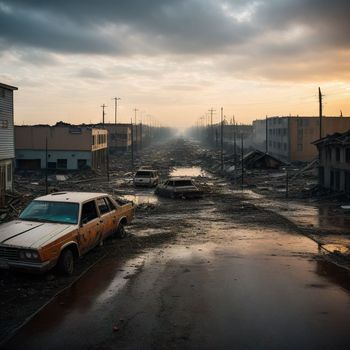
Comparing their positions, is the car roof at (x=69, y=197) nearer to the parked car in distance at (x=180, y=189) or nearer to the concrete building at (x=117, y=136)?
the parked car in distance at (x=180, y=189)

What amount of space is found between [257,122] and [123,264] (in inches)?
3958

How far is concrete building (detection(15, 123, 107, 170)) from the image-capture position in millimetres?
52500

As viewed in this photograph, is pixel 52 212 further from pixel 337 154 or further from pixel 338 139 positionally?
pixel 337 154

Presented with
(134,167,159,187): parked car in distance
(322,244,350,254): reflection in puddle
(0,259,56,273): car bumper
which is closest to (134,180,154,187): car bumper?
(134,167,159,187): parked car in distance

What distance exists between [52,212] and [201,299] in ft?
15.4

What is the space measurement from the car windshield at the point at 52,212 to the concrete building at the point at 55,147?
4225 centimetres

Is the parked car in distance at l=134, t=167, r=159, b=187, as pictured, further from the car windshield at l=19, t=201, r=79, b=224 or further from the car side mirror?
the car side mirror

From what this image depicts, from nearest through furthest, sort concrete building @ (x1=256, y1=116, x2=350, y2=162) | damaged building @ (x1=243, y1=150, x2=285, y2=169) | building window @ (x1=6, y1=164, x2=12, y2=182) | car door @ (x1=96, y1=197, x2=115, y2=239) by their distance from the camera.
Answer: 1. car door @ (x1=96, y1=197, x2=115, y2=239)
2. building window @ (x1=6, y1=164, x2=12, y2=182)
3. damaged building @ (x1=243, y1=150, x2=285, y2=169)
4. concrete building @ (x1=256, y1=116, x2=350, y2=162)

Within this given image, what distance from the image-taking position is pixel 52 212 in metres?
11.2

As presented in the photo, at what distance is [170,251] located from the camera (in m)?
13.0

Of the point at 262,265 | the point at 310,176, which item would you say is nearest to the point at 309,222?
the point at 262,265

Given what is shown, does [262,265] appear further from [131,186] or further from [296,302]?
[131,186]

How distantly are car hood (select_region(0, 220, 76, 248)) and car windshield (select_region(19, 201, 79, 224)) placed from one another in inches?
10.3

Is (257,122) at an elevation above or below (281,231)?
above
